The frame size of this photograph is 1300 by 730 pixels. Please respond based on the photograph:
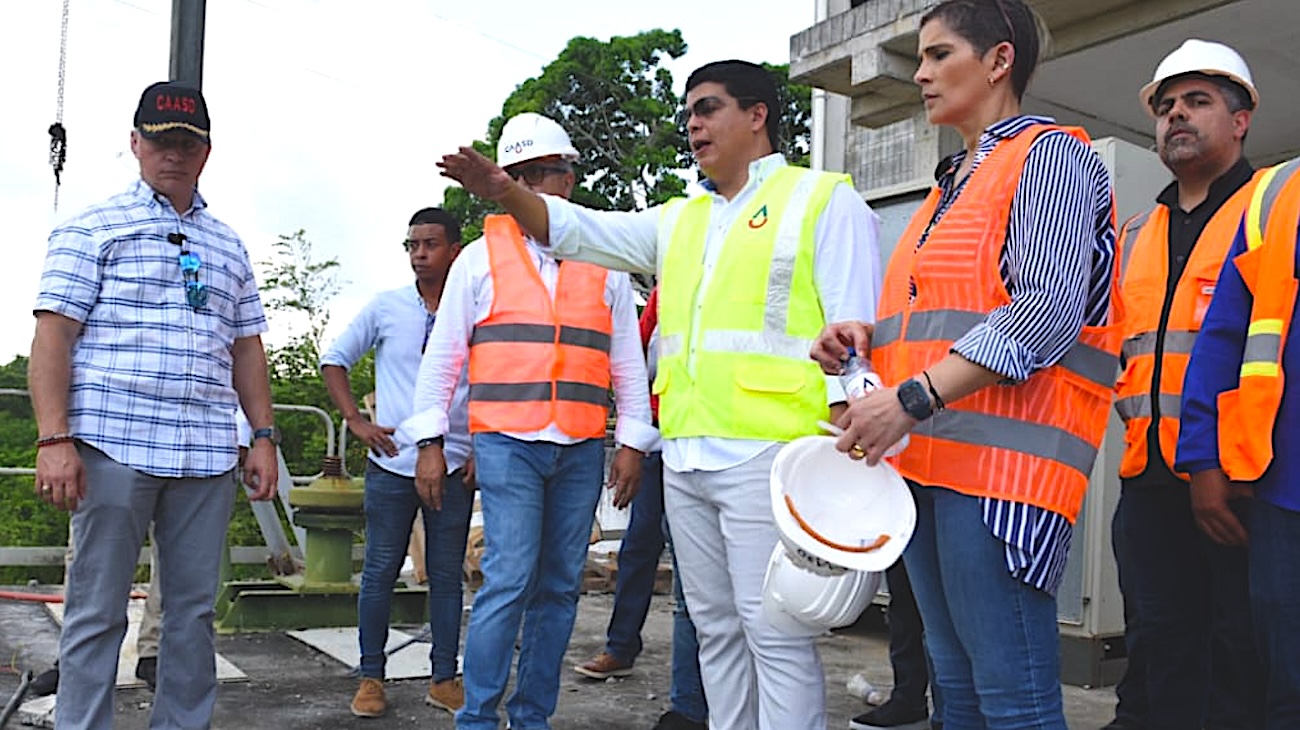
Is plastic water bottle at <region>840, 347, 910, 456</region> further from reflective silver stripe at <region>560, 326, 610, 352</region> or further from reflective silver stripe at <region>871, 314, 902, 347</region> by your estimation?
reflective silver stripe at <region>560, 326, 610, 352</region>

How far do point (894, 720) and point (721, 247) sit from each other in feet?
6.87

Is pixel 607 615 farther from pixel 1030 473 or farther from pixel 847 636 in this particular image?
pixel 1030 473

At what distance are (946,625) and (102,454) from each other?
2224mm

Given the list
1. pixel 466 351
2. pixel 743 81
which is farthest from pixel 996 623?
pixel 466 351

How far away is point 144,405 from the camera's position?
3242mm

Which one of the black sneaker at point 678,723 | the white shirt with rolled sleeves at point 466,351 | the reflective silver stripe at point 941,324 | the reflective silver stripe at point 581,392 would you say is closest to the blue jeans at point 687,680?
the black sneaker at point 678,723

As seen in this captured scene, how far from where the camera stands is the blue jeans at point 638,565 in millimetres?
5141

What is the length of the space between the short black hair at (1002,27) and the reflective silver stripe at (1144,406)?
124cm

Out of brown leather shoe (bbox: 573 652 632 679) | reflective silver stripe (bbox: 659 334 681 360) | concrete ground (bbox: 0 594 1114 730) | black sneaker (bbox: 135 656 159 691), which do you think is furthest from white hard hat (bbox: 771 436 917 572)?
black sneaker (bbox: 135 656 159 691)

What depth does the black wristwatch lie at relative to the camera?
6.75 feet

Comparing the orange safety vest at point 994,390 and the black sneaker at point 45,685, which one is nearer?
the orange safety vest at point 994,390

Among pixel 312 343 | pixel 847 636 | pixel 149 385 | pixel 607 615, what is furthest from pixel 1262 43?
pixel 312 343

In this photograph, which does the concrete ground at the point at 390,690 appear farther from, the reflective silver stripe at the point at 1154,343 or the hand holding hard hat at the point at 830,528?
Result: the hand holding hard hat at the point at 830,528

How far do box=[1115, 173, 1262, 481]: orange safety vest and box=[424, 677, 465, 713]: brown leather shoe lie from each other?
2.44 meters
